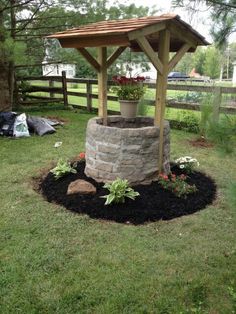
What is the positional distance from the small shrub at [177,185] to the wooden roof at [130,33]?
1.71 metres

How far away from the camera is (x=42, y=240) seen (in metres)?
3.13

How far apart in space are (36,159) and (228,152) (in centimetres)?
424

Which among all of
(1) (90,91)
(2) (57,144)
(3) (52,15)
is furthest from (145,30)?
(1) (90,91)

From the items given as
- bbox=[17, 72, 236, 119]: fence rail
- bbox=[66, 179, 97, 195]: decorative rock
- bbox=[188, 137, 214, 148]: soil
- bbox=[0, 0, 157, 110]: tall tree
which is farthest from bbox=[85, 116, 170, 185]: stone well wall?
bbox=[0, 0, 157, 110]: tall tree

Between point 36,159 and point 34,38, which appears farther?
point 34,38

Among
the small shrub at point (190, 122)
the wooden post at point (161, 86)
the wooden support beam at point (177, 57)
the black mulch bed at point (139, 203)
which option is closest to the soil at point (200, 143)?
the small shrub at point (190, 122)

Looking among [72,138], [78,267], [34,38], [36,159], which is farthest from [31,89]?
[78,267]

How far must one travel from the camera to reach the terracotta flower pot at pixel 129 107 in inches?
183

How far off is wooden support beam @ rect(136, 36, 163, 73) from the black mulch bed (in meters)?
1.46

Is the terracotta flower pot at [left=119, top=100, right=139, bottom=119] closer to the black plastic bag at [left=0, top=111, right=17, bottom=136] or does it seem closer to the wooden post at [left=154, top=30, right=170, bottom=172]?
the wooden post at [left=154, top=30, right=170, bottom=172]

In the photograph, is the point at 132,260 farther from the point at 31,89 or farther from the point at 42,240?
the point at 31,89

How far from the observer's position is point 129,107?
4.69 meters

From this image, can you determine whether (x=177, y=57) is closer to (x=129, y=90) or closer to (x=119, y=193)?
(x=129, y=90)

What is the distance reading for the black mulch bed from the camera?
3664 millimetres
